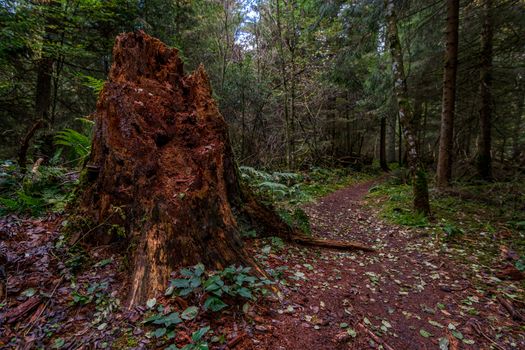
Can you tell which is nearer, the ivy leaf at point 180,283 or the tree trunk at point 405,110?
the ivy leaf at point 180,283

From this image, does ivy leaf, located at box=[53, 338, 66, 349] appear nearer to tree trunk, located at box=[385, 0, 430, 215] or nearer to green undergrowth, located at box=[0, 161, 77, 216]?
green undergrowth, located at box=[0, 161, 77, 216]

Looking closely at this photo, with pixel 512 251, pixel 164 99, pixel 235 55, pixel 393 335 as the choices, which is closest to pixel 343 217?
pixel 512 251

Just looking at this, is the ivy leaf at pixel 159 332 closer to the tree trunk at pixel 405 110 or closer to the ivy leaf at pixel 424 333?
the ivy leaf at pixel 424 333

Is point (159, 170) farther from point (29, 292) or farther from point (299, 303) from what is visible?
point (299, 303)

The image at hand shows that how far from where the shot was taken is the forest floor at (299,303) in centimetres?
221

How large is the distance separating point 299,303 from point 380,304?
1138mm

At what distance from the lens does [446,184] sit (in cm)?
842

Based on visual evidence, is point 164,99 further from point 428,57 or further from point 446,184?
point 428,57

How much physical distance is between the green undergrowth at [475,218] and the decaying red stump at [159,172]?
13.8 ft

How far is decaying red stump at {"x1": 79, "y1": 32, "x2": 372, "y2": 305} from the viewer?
8.98ft

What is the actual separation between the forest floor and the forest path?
0.5 inches

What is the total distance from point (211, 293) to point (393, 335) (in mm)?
1915

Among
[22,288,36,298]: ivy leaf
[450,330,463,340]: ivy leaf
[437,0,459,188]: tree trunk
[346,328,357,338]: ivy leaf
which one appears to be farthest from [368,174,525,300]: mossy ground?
[22,288,36,298]: ivy leaf

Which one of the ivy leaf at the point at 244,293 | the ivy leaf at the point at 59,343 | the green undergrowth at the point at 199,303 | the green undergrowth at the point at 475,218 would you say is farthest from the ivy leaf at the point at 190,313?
the green undergrowth at the point at 475,218
